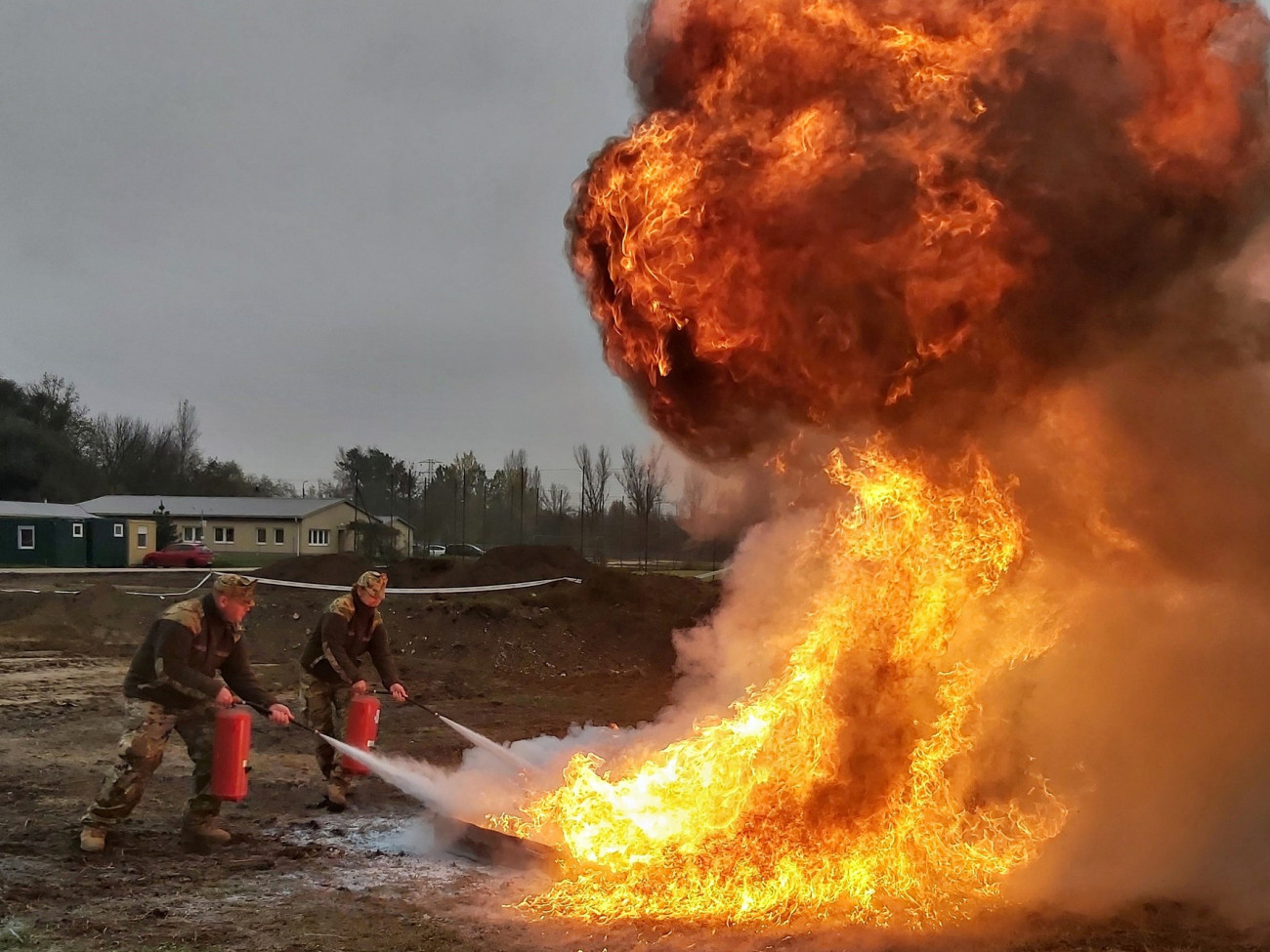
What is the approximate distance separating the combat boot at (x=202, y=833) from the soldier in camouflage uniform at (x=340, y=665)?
47.6 inches

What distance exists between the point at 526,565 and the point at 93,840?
63.3 ft

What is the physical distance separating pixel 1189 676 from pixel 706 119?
5043 mm

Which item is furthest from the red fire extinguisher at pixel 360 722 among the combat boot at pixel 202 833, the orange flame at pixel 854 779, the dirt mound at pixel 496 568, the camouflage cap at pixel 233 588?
the dirt mound at pixel 496 568

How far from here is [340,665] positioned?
808 cm

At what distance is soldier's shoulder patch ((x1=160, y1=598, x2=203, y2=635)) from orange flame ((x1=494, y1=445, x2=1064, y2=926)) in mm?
2733

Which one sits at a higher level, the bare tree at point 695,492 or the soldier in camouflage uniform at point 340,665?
the bare tree at point 695,492

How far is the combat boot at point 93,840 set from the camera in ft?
21.4

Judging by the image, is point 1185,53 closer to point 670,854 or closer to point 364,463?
point 670,854

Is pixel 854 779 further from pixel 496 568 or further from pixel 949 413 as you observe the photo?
pixel 496 568

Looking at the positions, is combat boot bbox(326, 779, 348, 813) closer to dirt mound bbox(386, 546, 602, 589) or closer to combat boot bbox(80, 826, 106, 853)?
combat boot bbox(80, 826, 106, 853)

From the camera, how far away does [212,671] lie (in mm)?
6977

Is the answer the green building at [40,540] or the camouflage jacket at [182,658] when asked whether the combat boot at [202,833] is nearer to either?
the camouflage jacket at [182,658]

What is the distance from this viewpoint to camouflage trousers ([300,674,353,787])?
8.20 m

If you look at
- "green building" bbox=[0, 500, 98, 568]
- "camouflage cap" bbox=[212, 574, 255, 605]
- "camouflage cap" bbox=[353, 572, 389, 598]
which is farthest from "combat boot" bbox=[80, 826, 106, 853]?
"green building" bbox=[0, 500, 98, 568]
